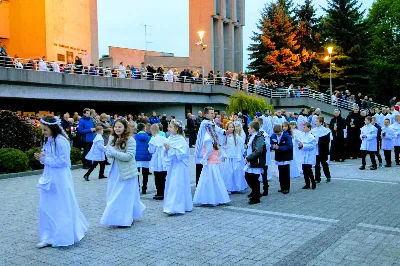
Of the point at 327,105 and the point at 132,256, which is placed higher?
the point at 327,105

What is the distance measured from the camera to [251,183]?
33.6 ft

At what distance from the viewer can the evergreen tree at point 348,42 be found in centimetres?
4981

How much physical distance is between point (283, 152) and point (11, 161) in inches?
374

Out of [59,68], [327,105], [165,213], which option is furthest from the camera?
[327,105]

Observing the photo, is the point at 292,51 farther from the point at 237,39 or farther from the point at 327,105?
the point at 327,105

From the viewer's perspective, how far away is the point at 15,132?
56.1 ft

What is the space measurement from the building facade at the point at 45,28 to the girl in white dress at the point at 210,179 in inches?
1036

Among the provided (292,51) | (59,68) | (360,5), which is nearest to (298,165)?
(59,68)

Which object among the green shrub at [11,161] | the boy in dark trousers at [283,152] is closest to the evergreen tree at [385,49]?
the boy in dark trousers at [283,152]

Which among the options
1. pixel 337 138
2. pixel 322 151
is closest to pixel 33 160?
pixel 322 151

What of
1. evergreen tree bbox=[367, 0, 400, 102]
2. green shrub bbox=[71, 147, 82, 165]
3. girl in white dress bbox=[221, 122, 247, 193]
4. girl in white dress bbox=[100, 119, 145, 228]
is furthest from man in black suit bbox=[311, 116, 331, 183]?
evergreen tree bbox=[367, 0, 400, 102]

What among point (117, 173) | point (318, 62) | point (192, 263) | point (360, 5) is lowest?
point (192, 263)

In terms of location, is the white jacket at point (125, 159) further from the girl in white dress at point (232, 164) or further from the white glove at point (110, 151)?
the girl in white dress at point (232, 164)

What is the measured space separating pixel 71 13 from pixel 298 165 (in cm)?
2694
